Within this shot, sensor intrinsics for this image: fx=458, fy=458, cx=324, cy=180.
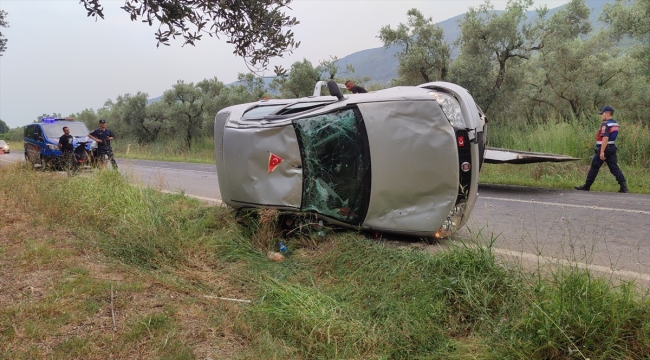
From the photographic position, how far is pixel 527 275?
10.9 feet

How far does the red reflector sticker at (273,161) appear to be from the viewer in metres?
4.99

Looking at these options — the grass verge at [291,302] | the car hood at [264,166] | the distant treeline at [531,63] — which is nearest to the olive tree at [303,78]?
the distant treeline at [531,63]

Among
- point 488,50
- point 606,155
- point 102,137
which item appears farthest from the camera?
point 488,50

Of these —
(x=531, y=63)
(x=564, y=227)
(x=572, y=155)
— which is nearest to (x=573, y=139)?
(x=572, y=155)

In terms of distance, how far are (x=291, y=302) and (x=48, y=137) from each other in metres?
16.3

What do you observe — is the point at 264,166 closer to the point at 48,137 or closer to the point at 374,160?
the point at 374,160

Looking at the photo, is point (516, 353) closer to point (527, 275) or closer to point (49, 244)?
point (527, 275)

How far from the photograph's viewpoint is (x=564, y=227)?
18.8ft

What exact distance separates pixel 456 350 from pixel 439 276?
0.80 m

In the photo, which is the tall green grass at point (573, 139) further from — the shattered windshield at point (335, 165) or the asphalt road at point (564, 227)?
the shattered windshield at point (335, 165)

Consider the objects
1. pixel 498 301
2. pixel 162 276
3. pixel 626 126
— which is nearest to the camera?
pixel 498 301

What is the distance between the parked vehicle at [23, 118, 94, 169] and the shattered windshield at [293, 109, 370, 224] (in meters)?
12.8

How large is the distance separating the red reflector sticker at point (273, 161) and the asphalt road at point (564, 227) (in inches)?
73.8

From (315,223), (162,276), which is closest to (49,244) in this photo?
(162,276)
